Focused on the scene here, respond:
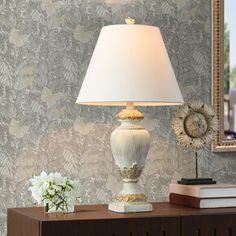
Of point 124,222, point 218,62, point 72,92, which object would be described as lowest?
point 124,222

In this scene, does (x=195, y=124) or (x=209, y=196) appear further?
(x=195, y=124)

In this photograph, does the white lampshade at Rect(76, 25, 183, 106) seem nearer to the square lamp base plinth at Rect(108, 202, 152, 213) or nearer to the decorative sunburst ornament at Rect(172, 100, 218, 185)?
the decorative sunburst ornament at Rect(172, 100, 218, 185)

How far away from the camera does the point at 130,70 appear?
9.12 feet

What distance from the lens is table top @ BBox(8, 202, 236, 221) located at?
8.84 ft

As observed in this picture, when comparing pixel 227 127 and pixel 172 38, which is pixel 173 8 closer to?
pixel 172 38

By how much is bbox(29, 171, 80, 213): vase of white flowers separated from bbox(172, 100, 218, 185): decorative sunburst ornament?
533mm

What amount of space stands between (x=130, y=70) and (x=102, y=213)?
20.3 inches

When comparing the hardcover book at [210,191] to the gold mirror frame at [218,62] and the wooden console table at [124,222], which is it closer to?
the wooden console table at [124,222]

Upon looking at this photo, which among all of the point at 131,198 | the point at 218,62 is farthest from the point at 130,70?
the point at 218,62

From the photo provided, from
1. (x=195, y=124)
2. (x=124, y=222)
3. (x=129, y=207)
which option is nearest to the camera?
(x=124, y=222)

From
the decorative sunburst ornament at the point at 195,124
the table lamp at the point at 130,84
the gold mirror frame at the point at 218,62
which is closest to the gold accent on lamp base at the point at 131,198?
the table lamp at the point at 130,84

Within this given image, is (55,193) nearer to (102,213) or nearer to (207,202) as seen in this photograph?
(102,213)

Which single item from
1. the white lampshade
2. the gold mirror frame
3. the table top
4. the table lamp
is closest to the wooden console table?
the table top

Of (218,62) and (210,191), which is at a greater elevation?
(218,62)
